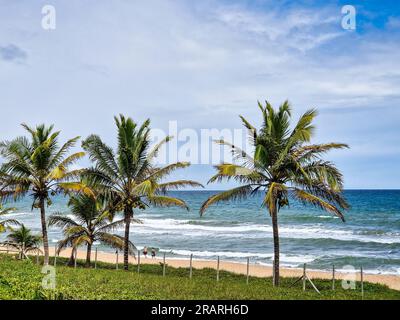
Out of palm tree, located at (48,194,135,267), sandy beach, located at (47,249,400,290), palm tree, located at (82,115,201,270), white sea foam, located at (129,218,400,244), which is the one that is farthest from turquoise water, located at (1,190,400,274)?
palm tree, located at (82,115,201,270)

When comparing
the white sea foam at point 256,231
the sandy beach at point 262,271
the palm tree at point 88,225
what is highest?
the palm tree at point 88,225

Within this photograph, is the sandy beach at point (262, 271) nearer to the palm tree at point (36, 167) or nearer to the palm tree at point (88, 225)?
the palm tree at point (88, 225)

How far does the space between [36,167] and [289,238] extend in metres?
36.5

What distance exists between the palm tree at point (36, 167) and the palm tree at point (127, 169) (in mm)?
905

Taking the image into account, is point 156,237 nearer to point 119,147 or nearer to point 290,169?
point 119,147

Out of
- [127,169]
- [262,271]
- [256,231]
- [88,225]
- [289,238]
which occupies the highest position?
[127,169]

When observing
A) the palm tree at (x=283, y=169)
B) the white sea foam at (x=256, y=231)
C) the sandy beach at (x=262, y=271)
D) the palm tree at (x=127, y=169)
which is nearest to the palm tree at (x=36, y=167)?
the palm tree at (x=127, y=169)

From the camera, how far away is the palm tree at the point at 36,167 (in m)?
20.0

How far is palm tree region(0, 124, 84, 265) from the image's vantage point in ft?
65.6

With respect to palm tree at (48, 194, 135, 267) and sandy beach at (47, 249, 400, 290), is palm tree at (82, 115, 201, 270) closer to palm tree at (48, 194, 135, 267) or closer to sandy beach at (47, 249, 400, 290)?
palm tree at (48, 194, 135, 267)

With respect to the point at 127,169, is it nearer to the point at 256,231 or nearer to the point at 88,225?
the point at 88,225

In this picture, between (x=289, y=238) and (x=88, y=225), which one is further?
(x=289, y=238)

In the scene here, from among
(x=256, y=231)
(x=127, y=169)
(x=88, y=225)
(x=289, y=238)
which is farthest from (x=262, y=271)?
(x=256, y=231)

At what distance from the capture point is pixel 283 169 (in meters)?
Answer: 17.2
